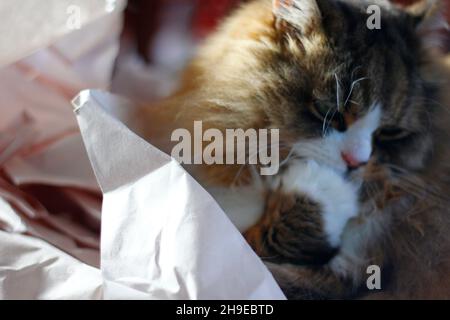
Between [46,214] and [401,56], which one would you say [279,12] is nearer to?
[401,56]

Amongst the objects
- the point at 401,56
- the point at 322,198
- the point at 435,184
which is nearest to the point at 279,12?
the point at 401,56

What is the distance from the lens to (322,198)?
102cm

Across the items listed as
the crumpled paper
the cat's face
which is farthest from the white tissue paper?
the cat's face

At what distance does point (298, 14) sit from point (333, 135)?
21 cm

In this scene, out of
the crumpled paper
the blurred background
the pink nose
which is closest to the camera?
the crumpled paper

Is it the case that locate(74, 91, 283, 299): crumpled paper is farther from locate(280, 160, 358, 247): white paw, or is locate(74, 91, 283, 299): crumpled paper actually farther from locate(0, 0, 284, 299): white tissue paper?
locate(280, 160, 358, 247): white paw

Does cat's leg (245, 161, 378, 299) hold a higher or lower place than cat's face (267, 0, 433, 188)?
lower

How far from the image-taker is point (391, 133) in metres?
1.02

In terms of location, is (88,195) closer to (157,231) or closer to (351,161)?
(157,231)

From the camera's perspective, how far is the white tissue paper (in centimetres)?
88

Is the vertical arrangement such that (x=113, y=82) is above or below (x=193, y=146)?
above

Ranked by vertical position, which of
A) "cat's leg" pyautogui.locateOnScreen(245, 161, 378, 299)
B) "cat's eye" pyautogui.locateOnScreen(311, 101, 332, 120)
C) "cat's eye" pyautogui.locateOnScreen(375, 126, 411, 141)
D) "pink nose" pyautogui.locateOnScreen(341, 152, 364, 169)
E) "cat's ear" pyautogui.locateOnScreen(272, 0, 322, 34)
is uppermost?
"cat's ear" pyautogui.locateOnScreen(272, 0, 322, 34)
